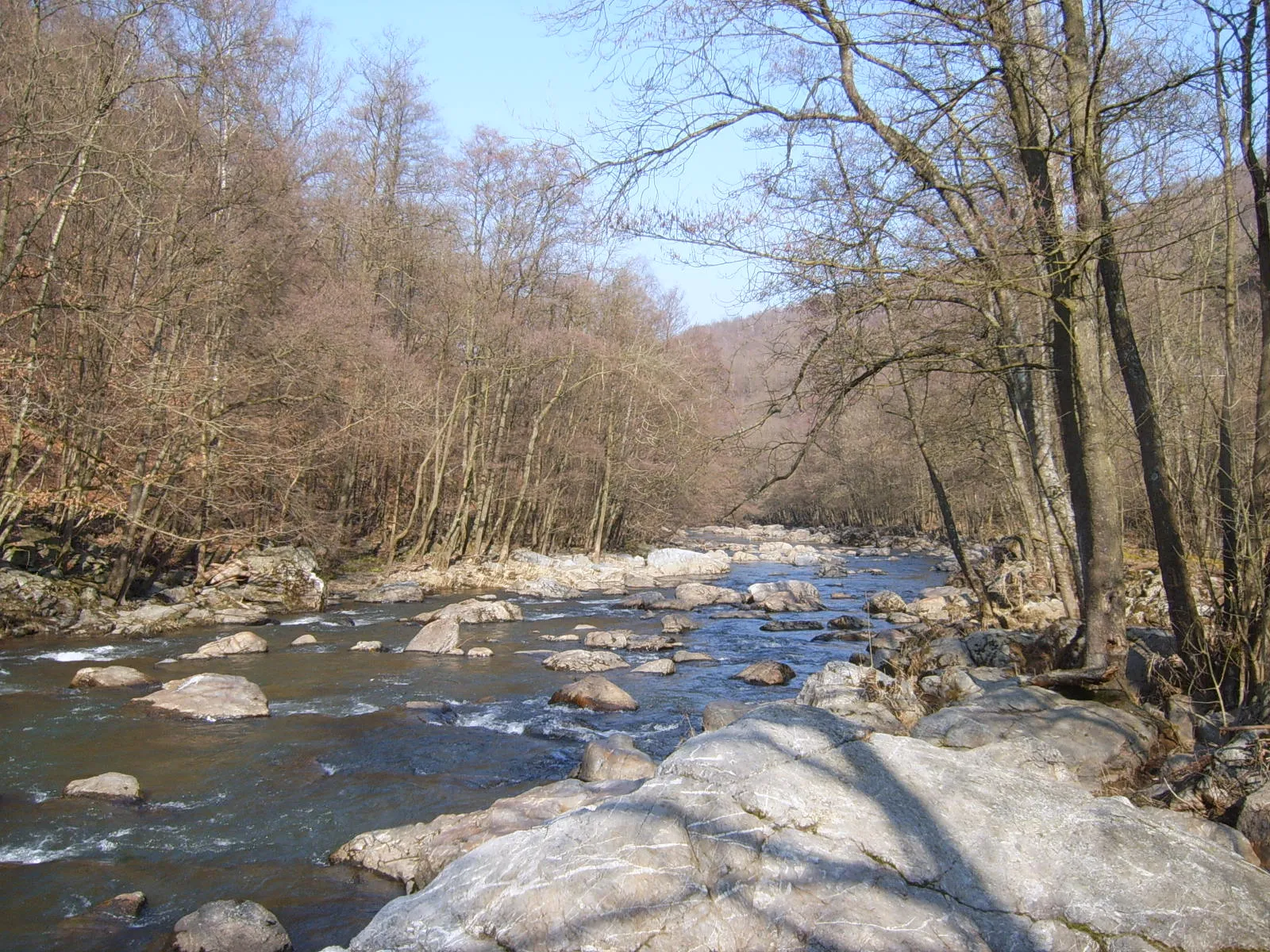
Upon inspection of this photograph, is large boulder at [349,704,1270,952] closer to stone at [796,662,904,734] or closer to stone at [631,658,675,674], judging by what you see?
stone at [796,662,904,734]

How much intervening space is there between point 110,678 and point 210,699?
5.70 feet

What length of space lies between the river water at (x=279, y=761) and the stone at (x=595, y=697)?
17 cm

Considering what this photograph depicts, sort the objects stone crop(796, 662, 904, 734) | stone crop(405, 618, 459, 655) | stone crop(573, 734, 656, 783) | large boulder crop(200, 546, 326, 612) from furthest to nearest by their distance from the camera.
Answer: large boulder crop(200, 546, 326, 612)
stone crop(405, 618, 459, 655)
stone crop(573, 734, 656, 783)
stone crop(796, 662, 904, 734)

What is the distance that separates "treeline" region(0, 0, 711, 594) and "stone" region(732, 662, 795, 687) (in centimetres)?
325

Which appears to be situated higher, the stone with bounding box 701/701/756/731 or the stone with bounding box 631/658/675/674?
the stone with bounding box 701/701/756/731

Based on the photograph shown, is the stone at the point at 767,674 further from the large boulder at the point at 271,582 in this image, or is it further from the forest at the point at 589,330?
the large boulder at the point at 271,582

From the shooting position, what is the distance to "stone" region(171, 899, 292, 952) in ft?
14.8

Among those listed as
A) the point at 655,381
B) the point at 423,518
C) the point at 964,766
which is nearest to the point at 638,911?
the point at 964,766

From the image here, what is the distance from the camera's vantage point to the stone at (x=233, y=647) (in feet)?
38.0

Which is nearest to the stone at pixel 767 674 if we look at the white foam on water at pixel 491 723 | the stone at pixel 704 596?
the white foam on water at pixel 491 723

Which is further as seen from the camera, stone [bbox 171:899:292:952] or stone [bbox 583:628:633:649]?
stone [bbox 583:628:633:649]

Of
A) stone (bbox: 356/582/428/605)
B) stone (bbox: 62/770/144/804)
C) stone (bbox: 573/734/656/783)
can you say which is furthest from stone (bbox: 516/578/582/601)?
stone (bbox: 62/770/144/804)

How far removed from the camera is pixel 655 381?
21.3 meters

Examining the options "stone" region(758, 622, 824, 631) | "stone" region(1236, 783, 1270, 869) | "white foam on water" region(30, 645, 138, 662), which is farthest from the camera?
"stone" region(758, 622, 824, 631)
